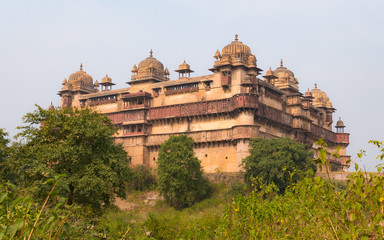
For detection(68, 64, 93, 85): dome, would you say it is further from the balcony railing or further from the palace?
the balcony railing

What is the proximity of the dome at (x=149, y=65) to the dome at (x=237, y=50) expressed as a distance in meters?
11.9

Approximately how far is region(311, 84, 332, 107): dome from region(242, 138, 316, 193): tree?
3074 centimetres

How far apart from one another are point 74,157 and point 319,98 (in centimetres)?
6158

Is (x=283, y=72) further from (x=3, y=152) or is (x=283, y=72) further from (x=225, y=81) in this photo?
(x=3, y=152)

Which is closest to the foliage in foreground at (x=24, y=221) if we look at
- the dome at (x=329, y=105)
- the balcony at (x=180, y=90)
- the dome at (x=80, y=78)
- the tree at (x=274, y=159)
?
the tree at (x=274, y=159)

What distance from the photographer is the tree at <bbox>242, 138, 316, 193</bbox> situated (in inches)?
2207

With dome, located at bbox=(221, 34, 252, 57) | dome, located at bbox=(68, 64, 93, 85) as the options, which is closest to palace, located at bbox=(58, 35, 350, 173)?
dome, located at bbox=(221, 34, 252, 57)

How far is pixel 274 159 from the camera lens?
57.7m

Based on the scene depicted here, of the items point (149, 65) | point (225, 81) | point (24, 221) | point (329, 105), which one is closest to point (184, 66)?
point (149, 65)

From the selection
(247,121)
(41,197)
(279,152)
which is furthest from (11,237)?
(247,121)

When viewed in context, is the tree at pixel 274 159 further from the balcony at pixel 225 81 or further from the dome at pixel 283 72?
the dome at pixel 283 72

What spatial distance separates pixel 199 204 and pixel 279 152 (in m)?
10.1

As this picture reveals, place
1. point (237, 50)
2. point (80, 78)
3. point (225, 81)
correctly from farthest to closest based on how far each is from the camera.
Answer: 1. point (80, 78)
2. point (237, 50)
3. point (225, 81)

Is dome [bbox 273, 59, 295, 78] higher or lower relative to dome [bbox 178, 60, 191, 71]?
higher
